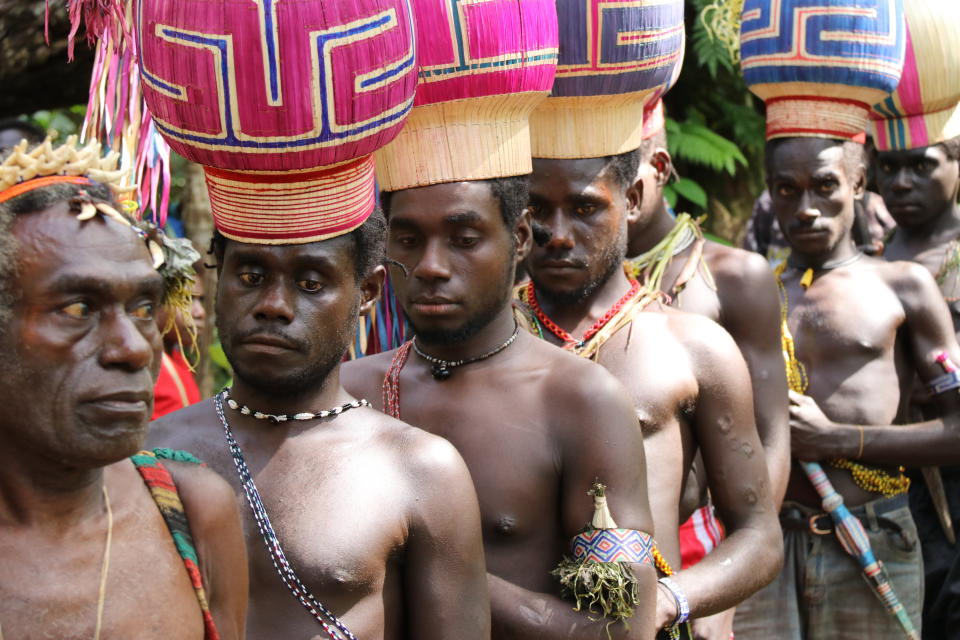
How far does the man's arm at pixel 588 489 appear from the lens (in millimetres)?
2924

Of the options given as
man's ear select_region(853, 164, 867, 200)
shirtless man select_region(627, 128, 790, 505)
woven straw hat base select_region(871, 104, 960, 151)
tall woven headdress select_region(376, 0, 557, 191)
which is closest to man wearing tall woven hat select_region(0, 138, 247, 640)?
tall woven headdress select_region(376, 0, 557, 191)

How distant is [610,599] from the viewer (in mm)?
2885

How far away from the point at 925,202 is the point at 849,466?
1385 mm

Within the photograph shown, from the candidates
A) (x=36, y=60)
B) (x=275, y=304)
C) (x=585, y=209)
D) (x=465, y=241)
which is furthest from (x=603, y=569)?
(x=36, y=60)

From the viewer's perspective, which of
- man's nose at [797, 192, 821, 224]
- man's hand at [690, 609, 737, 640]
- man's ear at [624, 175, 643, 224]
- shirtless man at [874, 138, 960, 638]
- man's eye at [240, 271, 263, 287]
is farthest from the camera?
shirtless man at [874, 138, 960, 638]

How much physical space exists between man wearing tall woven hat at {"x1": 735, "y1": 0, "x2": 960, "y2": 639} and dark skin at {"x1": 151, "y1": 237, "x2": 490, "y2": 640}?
2653 mm

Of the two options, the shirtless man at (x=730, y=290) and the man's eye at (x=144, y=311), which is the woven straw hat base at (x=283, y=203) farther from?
the shirtless man at (x=730, y=290)

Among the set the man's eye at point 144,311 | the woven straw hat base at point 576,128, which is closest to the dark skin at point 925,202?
the woven straw hat base at point 576,128

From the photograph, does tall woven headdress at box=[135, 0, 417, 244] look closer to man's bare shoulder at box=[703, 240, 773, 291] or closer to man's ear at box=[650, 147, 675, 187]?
man's ear at box=[650, 147, 675, 187]

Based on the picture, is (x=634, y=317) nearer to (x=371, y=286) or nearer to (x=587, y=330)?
(x=587, y=330)

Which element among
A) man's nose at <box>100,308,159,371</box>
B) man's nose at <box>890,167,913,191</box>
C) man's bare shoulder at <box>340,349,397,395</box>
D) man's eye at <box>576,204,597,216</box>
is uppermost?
man's nose at <box>100,308,159,371</box>

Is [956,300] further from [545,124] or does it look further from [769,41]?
[545,124]

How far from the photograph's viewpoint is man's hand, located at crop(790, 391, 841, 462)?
496cm

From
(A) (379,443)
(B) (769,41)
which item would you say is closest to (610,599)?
(A) (379,443)
